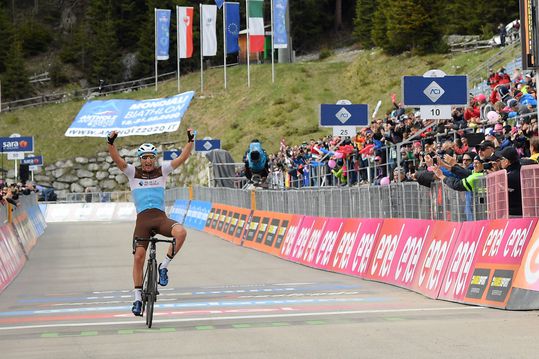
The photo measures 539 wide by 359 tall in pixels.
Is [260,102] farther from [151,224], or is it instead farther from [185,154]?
[151,224]

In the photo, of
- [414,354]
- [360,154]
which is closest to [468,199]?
[414,354]

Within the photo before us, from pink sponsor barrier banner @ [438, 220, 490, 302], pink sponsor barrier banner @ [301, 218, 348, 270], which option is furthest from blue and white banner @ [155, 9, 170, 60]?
pink sponsor barrier banner @ [438, 220, 490, 302]

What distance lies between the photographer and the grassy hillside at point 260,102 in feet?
253

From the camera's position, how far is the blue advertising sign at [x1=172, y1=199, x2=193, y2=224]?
4914cm

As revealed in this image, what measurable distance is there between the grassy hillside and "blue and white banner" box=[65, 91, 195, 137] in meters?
2.95

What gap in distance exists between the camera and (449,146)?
18.8 metres

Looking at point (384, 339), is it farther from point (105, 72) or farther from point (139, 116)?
point (105, 72)

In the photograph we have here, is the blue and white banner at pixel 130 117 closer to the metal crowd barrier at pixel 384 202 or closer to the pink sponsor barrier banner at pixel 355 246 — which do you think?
the metal crowd barrier at pixel 384 202

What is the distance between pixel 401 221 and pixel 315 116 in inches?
2363

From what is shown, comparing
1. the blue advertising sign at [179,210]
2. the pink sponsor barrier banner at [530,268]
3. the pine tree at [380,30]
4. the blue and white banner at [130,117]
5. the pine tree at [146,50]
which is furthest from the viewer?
the pine tree at [146,50]

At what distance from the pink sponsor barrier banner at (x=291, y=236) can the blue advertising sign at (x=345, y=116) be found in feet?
7.32

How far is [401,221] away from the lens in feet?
61.9

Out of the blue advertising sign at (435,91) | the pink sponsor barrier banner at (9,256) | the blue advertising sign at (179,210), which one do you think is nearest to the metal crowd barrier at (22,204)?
→ the pink sponsor barrier banner at (9,256)

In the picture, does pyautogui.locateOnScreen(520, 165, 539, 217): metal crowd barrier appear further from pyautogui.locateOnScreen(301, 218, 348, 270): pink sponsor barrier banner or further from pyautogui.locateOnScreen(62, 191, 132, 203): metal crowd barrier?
pyautogui.locateOnScreen(62, 191, 132, 203): metal crowd barrier
